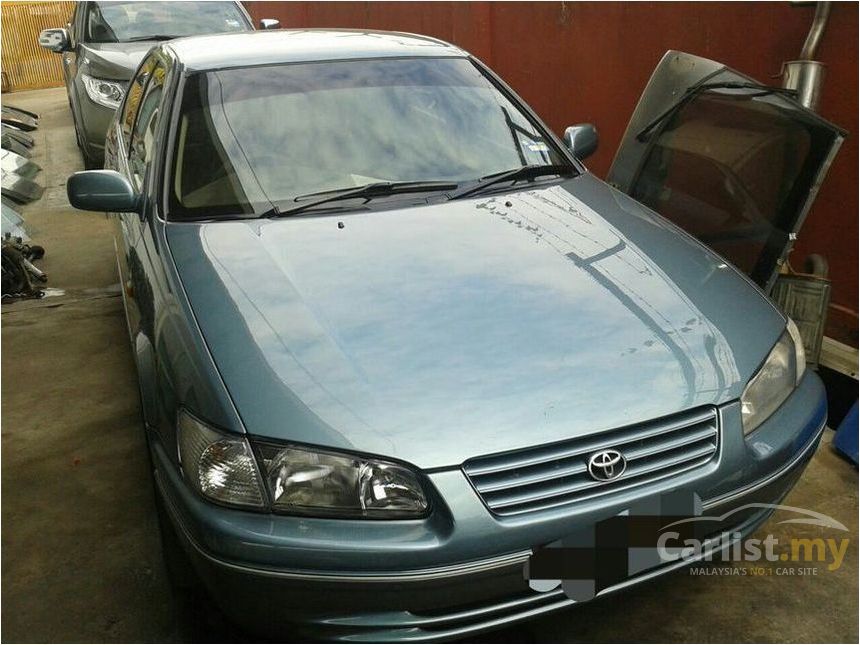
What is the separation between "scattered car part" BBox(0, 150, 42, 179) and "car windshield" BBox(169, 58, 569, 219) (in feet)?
19.8

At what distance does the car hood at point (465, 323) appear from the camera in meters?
2.00

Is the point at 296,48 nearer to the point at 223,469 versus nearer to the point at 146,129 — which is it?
the point at 146,129

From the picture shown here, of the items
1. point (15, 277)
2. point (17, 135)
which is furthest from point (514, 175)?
point (17, 135)

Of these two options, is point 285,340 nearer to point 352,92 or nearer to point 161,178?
point 161,178

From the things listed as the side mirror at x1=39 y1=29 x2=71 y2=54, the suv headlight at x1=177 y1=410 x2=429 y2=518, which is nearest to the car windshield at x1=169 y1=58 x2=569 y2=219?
the suv headlight at x1=177 y1=410 x2=429 y2=518

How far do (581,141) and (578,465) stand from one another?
1.94m

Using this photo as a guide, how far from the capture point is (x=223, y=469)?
6.54 ft

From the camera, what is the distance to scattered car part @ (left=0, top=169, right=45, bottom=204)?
309 inches

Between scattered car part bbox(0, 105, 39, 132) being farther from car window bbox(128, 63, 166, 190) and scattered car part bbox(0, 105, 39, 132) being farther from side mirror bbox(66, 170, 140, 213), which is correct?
side mirror bbox(66, 170, 140, 213)

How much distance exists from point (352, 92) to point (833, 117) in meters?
2.13

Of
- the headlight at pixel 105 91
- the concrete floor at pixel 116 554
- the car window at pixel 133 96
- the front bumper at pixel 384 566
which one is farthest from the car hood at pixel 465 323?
the headlight at pixel 105 91

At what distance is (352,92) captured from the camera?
3236mm

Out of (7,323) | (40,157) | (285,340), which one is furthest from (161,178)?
(40,157)

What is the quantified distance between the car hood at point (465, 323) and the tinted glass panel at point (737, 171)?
87cm
